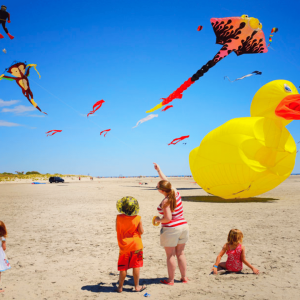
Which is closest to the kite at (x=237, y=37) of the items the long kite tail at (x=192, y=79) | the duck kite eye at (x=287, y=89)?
the long kite tail at (x=192, y=79)

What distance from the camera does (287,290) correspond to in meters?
3.46

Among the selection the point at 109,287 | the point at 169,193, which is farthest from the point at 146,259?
the point at 169,193

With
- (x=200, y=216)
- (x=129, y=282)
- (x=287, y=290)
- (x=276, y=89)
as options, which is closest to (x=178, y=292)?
(x=129, y=282)

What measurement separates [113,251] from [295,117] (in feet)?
29.7

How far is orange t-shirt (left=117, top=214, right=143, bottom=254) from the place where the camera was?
3.62 metres

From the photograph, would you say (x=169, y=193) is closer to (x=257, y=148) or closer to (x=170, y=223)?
(x=170, y=223)

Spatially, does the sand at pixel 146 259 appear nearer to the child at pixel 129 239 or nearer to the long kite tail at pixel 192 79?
the child at pixel 129 239

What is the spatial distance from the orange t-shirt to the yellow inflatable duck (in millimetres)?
8070

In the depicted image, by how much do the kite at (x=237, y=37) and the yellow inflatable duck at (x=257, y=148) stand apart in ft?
13.5

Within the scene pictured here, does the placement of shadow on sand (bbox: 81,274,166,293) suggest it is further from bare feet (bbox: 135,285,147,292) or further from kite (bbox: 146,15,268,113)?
kite (bbox: 146,15,268,113)

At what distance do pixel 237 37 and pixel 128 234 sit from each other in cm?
635

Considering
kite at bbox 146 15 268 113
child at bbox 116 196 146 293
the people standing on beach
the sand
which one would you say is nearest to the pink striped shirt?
the people standing on beach

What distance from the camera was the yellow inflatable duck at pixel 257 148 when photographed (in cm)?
Result: 1066

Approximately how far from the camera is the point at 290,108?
10.4 metres
